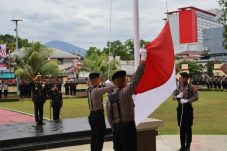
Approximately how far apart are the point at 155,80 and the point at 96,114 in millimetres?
1700

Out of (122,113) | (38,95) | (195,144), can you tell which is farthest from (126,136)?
(38,95)

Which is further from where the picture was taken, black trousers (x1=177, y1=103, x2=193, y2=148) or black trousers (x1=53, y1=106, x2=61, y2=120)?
black trousers (x1=53, y1=106, x2=61, y2=120)

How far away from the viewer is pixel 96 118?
318 inches

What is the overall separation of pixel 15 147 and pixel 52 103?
16.0 feet

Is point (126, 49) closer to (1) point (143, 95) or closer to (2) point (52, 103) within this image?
(2) point (52, 103)

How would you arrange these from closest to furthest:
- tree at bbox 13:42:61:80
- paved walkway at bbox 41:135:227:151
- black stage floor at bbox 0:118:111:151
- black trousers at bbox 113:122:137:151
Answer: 1. black trousers at bbox 113:122:137:151
2. paved walkway at bbox 41:135:227:151
3. black stage floor at bbox 0:118:111:151
4. tree at bbox 13:42:61:80

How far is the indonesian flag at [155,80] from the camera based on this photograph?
6.80 meters

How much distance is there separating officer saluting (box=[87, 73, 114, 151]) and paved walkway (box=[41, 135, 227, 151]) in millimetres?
2316

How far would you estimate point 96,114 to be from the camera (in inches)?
320

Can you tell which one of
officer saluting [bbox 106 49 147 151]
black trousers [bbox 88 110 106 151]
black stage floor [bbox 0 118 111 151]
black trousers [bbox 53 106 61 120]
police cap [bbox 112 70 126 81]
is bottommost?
black stage floor [bbox 0 118 111 151]

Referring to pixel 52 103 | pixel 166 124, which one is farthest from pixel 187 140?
pixel 52 103

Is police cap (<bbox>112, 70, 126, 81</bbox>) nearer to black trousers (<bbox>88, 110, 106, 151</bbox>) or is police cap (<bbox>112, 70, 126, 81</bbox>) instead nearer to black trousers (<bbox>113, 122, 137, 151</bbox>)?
black trousers (<bbox>113, 122, 137, 151</bbox>)

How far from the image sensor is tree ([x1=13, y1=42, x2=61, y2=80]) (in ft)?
133

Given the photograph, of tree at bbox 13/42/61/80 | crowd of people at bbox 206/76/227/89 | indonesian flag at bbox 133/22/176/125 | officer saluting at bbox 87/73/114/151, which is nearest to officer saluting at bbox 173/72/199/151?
officer saluting at bbox 87/73/114/151
